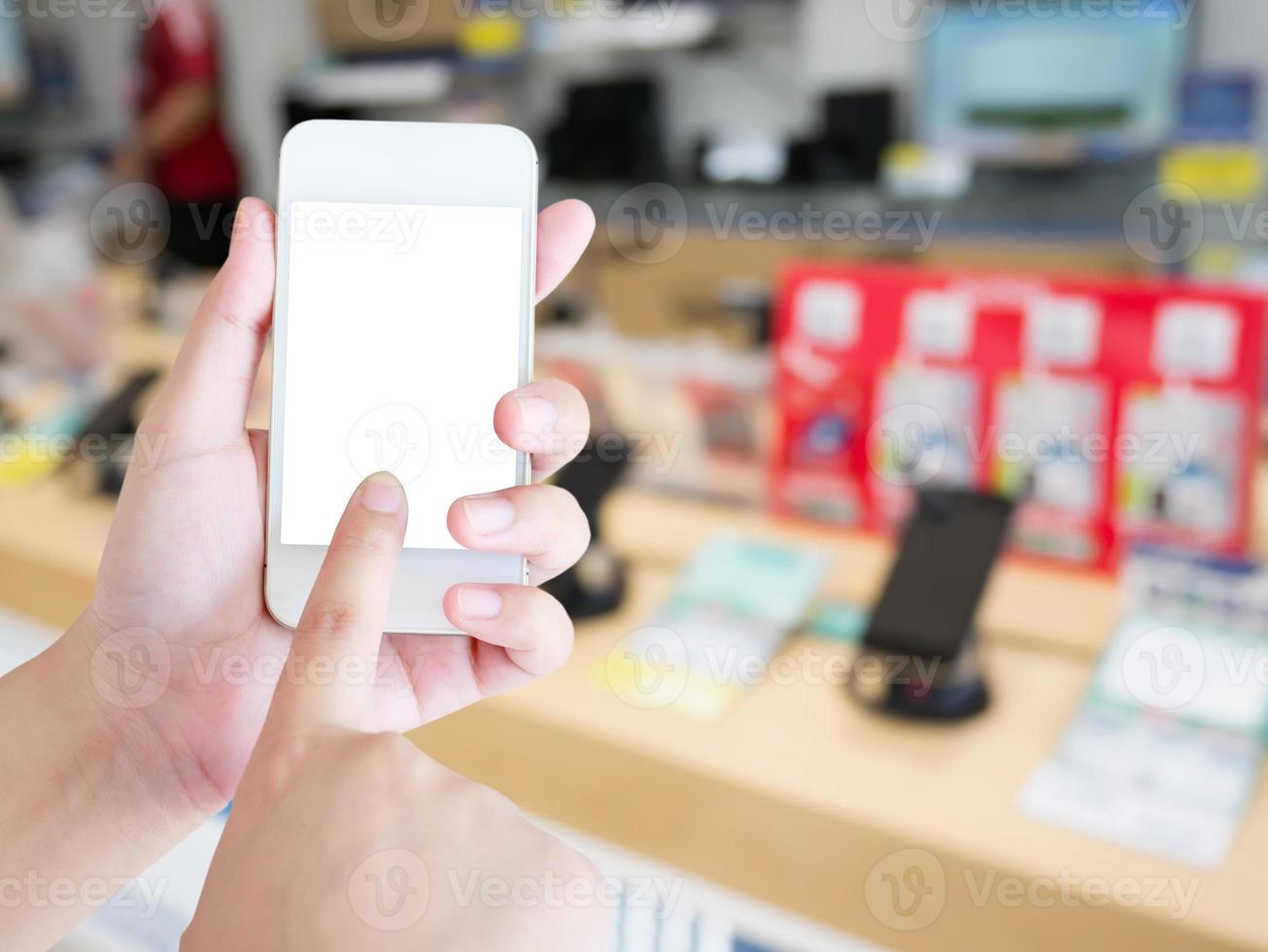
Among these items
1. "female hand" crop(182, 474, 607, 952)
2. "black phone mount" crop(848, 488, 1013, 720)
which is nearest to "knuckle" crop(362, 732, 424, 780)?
"female hand" crop(182, 474, 607, 952)

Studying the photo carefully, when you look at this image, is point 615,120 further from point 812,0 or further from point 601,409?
point 601,409

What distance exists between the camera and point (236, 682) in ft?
2.19

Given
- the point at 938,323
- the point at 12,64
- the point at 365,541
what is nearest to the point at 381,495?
the point at 365,541

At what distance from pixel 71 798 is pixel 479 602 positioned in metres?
0.27

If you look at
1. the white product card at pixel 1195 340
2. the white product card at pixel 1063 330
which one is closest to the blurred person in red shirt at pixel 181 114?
the white product card at pixel 1063 330

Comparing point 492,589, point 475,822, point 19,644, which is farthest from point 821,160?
point 475,822

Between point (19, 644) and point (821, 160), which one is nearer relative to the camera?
point (19, 644)

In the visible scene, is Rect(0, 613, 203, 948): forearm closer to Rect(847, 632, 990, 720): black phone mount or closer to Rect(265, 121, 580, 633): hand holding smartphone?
Rect(265, 121, 580, 633): hand holding smartphone

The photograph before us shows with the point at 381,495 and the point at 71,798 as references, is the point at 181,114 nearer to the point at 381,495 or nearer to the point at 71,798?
the point at 71,798

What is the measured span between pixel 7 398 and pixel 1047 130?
9.89 ft

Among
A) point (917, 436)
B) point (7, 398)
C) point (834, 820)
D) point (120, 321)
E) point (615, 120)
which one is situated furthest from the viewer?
point (615, 120)

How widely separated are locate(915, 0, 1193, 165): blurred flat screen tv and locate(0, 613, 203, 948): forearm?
11.0 feet

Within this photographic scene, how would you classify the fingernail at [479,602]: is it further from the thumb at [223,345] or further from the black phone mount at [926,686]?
the black phone mount at [926,686]

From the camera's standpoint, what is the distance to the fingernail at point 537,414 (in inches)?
24.6
